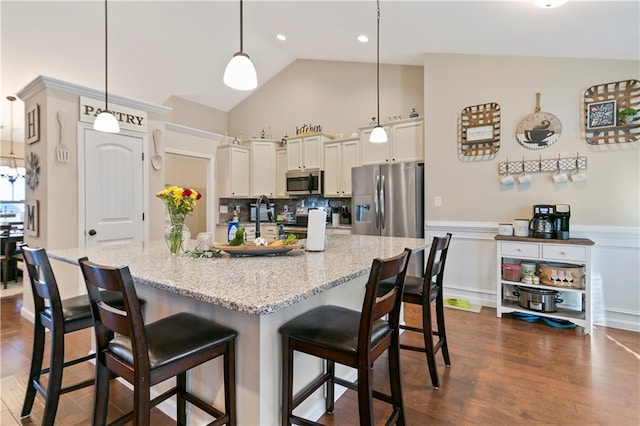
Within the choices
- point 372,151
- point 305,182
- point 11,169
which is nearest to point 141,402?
point 372,151

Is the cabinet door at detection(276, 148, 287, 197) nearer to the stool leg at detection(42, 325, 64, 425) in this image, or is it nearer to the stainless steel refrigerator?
the stainless steel refrigerator

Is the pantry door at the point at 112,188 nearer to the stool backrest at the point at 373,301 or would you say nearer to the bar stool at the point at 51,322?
the bar stool at the point at 51,322

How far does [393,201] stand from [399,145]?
0.83 meters

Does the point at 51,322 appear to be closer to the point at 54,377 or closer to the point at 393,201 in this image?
the point at 54,377

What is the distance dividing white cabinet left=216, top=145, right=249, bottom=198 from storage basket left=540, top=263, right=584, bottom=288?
466 centimetres

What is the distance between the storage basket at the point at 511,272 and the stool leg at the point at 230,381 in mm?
3090

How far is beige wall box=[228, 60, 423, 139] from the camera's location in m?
4.83

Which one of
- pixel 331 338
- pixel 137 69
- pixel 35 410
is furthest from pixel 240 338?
pixel 137 69

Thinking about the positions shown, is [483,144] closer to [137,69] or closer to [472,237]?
[472,237]

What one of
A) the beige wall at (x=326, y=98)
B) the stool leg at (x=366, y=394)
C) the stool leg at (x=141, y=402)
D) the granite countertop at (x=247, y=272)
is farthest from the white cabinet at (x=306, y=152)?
the stool leg at (x=141, y=402)

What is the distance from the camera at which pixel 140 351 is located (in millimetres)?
1077

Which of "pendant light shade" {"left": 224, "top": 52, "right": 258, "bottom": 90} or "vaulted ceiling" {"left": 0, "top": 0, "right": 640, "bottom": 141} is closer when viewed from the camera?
"pendant light shade" {"left": 224, "top": 52, "right": 258, "bottom": 90}

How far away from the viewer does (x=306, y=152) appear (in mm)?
5418

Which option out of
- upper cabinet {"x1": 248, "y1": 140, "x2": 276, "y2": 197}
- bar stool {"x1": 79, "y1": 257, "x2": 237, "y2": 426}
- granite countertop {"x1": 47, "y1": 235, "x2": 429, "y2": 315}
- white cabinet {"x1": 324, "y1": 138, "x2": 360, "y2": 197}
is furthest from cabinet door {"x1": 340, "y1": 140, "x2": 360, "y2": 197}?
bar stool {"x1": 79, "y1": 257, "x2": 237, "y2": 426}
